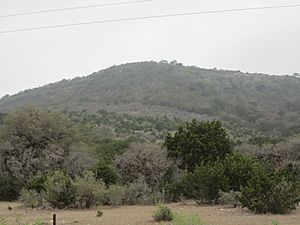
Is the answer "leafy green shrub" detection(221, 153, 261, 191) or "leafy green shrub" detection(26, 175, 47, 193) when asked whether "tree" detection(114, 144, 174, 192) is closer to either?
"leafy green shrub" detection(26, 175, 47, 193)

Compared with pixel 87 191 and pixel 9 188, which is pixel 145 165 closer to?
pixel 87 191

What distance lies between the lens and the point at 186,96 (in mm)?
102500

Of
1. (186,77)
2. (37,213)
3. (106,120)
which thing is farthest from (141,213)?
(186,77)

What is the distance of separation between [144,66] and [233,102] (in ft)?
152

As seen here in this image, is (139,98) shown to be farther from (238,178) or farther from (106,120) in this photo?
(238,178)

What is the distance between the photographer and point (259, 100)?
101750 millimetres

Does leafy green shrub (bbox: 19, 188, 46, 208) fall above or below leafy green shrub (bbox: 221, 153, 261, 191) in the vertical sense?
below

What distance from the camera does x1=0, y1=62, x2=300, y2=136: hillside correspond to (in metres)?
88.0

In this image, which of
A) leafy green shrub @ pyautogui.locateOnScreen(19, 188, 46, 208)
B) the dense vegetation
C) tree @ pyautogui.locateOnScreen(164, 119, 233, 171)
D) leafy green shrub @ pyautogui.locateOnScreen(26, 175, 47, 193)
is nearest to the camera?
the dense vegetation

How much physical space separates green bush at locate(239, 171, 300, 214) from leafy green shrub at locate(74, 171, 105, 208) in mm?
7345

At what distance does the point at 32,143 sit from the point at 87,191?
13.2 m

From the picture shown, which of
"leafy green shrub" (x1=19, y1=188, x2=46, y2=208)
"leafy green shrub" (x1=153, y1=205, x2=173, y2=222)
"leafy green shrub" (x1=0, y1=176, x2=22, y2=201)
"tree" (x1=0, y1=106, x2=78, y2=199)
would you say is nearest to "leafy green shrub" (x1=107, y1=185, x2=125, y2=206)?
"leafy green shrub" (x1=19, y1=188, x2=46, y2=208)

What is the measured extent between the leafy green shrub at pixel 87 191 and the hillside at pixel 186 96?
50739 millimetres

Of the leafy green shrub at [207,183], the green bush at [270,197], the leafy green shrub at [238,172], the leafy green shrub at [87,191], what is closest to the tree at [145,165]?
the leafy green shrub at [207,183]
